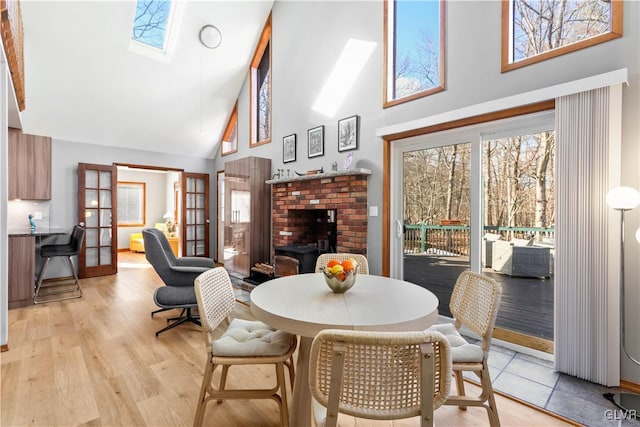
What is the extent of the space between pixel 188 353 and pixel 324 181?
2398 mm

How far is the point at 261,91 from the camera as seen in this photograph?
18.3 ft

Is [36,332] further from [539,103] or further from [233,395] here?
[539,103]

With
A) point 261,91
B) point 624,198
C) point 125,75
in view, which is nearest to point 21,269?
point 125,75

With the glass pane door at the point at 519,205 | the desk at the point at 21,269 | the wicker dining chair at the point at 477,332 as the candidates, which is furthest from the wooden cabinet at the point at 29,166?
the glass pane door at the point at 519,205

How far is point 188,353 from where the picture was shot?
2.55 meters

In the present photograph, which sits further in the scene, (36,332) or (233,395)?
(36,332)

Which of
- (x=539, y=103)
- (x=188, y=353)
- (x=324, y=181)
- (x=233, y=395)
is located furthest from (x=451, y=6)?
(x=188, y=353)

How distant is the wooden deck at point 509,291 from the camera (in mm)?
2898

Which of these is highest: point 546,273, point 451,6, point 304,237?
point 451,6

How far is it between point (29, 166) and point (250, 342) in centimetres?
486

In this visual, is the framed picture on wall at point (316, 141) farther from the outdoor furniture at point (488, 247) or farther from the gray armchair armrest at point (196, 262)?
the outdoor furniture at point (488, 247)

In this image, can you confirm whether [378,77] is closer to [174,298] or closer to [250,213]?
[250,213]

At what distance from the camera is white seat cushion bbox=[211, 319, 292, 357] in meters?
1.52

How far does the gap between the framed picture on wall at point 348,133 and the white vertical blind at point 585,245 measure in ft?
6.59
